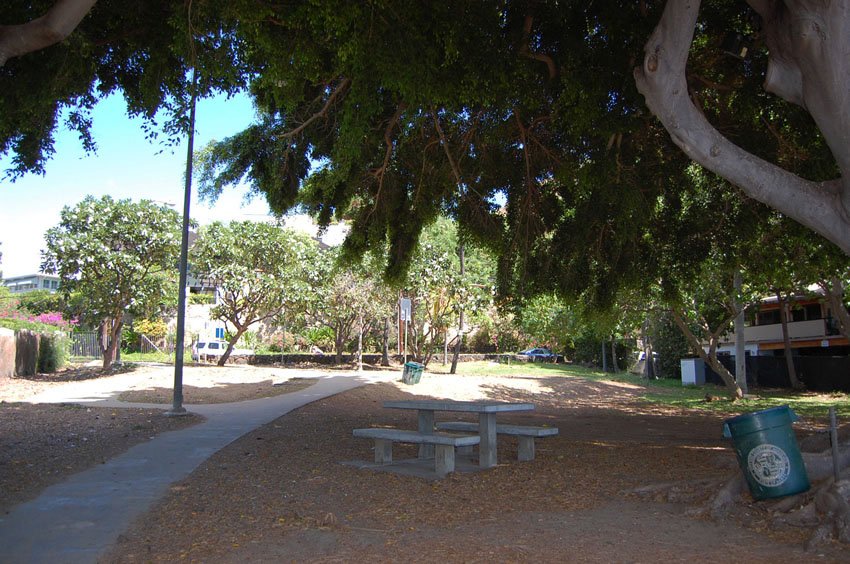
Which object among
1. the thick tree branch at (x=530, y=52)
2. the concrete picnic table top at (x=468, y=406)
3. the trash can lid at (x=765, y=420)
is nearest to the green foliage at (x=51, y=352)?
the concrete picnic table top at (x=468, y=406)

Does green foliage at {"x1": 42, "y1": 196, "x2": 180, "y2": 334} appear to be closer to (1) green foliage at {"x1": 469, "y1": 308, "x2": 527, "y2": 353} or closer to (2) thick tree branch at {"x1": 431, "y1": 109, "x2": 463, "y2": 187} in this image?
(2) thick tree branch at {"x1": 431, "y1": 109, "x2": 463, "y2": 187}

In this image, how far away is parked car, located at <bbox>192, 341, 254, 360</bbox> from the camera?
35.5 meters

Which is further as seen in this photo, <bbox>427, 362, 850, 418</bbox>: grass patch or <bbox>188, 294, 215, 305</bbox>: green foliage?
<bbox>188, 294, 215, 305</bbox>: green foliage

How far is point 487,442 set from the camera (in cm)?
848

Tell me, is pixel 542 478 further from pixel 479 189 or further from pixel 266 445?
pixel 479 189

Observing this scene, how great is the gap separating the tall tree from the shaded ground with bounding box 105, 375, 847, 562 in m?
14.8

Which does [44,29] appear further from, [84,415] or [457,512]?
[84,415]

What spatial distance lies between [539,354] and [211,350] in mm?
25113

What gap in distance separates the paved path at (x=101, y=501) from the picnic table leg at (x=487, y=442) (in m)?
3.61

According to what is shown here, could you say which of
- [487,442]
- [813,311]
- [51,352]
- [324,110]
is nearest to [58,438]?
[324,110]

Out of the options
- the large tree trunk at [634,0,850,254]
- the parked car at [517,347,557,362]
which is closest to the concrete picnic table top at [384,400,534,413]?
the large tree trunk at [634,0,850,254]

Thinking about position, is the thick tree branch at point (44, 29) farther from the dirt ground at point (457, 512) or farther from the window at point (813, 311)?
the window at point (813, 311)

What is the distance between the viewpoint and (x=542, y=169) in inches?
472

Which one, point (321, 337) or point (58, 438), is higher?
point (321, 337)
